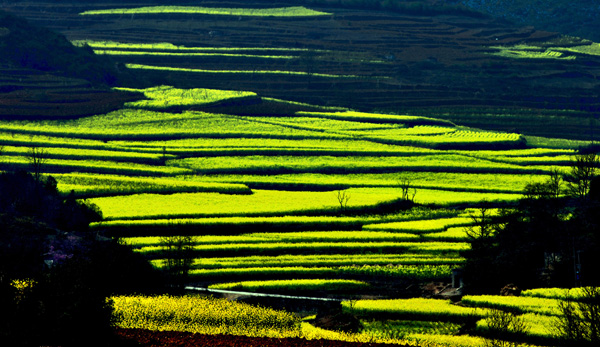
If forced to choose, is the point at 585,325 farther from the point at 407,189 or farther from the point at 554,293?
the point at 407,189

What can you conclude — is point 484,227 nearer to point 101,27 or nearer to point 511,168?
point 511,168

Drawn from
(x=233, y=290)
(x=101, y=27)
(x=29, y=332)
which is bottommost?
(x=233, y=290)

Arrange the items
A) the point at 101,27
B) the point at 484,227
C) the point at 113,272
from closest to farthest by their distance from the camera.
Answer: the point at 113,272 → the point at 484,227 → the point at 101,27

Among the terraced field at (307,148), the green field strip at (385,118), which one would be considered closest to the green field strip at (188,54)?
the terraced field at (307,148)

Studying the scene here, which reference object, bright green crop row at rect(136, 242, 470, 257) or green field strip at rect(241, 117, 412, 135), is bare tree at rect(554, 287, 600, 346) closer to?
bright green crop row at rect(136, 242, 470, 257)

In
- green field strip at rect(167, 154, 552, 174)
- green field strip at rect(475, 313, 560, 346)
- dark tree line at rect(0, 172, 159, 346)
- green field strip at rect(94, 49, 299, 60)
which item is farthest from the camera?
green field strip at rect(94, 49, 299, 60)

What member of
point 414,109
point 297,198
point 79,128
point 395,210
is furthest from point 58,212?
point 414,109

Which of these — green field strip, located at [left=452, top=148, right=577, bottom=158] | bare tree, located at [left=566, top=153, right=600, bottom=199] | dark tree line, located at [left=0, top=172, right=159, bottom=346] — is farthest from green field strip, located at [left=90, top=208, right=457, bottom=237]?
green field strip, located at [left=452, top=148, right=577, bottom=158]
